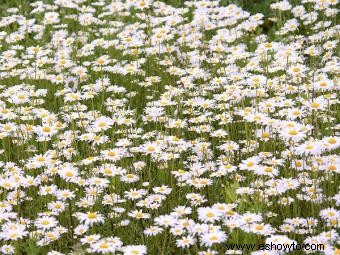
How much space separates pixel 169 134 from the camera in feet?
17.0

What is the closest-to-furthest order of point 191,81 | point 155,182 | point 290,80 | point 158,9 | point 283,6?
point 155,182 → point 290,80 → point 191,81 → point 283,6 → point 158,9

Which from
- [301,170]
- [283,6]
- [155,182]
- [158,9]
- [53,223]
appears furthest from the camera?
[158,9]

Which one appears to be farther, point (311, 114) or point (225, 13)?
point (225, 13)

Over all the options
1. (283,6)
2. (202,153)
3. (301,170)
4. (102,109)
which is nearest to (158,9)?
(283,6)

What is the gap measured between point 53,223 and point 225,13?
150 inches

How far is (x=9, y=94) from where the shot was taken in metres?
5.73

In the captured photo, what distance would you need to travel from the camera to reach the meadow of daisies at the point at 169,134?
387 centimetres

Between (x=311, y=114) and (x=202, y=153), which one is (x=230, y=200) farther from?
(x=311, y=114)

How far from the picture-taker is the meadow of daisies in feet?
12.7

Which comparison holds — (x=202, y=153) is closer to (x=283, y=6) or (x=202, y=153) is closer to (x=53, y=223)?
(x=53, y=223)

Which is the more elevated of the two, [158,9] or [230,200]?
[158,9]

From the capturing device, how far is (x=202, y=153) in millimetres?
4789

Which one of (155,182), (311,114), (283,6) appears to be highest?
(283,6)

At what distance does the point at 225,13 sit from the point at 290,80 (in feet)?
5.55
